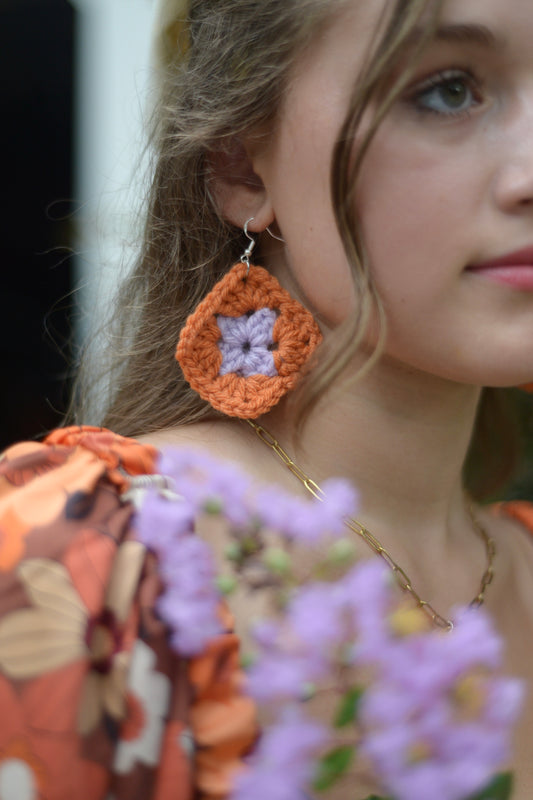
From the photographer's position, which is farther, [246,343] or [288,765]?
[246,343]

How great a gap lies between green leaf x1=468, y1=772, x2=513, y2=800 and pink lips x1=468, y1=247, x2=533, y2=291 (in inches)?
23.7

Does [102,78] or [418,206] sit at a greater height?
[418,206]

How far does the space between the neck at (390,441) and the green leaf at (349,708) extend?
68 centimetres

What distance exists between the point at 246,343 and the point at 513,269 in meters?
0.35

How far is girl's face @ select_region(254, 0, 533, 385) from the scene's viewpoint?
943 mm

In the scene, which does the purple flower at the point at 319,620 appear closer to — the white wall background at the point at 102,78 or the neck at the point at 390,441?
the neck at the point at 390,441

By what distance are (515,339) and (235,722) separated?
0.53 metres

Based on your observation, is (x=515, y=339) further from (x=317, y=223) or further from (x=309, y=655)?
(x=309, y=655)

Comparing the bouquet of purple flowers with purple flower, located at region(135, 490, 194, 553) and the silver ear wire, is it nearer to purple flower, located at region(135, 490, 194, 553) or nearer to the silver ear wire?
purple flower, located at region(135, 490, 194, 553)

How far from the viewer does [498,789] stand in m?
0.48

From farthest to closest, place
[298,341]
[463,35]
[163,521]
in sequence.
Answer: [298,341]
[463,35]
[163,521]

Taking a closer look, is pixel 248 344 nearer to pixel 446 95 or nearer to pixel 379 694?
pixel 446 95

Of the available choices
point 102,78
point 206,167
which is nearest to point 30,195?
point 102,78

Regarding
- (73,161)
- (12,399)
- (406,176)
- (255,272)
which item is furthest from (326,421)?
(73,161)
